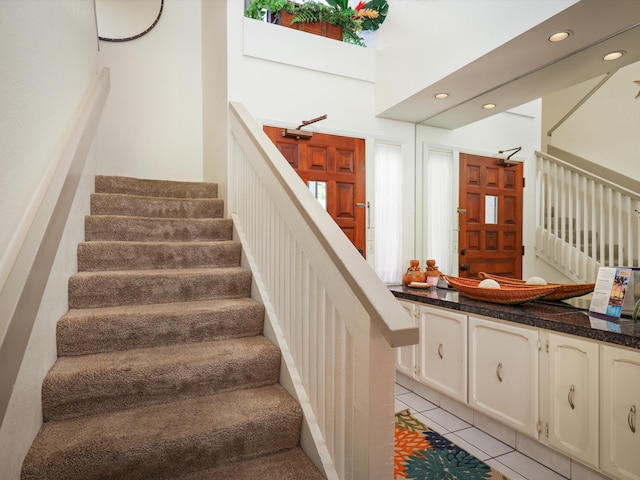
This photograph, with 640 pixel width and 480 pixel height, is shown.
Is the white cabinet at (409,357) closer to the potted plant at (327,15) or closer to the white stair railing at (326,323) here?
the white stair railing at (326,323)

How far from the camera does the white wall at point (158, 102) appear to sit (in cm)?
350

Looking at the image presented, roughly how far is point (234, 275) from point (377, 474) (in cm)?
135

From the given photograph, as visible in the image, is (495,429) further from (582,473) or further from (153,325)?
(153,325)

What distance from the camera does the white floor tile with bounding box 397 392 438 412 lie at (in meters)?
2.67

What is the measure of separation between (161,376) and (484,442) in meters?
1.88

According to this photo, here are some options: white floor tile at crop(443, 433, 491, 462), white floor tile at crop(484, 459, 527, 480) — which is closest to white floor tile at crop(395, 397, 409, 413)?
white floor tile at crop(443, 433, 491, 462)

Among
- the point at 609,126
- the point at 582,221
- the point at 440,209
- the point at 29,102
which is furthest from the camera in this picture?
the point at 440,209

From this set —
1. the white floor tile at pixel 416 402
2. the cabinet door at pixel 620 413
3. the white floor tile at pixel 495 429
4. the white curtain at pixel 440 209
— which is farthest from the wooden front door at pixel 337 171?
the cabinet door at pixel 620 413

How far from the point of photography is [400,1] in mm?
3236

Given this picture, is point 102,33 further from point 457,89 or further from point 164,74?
point 457,89

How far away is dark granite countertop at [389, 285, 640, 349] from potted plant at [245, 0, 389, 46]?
2511 millimetres

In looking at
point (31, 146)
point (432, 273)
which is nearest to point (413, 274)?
point (432, 273)

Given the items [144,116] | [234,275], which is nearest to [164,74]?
[144,116]

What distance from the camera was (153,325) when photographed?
1739 millimetres
